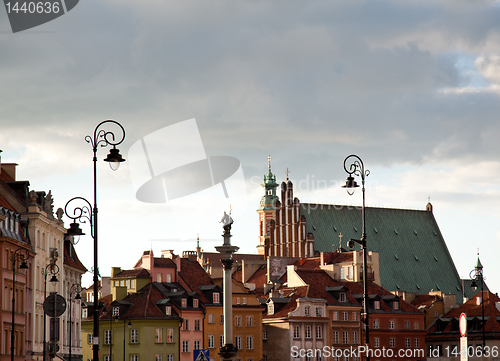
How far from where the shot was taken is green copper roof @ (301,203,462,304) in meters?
128

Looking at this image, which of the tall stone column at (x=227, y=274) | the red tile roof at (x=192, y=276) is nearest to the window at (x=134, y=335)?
the red tile roof at (x=192, y=276)

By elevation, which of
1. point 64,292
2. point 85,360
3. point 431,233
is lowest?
point 85,360

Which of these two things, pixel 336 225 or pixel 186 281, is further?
pixel 336 225

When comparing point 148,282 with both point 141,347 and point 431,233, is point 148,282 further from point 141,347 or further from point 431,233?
point 431,233

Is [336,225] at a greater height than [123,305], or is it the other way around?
[336,225]

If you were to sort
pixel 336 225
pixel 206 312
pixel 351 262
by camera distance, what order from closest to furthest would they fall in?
1. pixel 206 312
2. pixel 351 262
3. pixel 336 225

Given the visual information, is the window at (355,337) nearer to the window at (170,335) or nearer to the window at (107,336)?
the window at (170,335)

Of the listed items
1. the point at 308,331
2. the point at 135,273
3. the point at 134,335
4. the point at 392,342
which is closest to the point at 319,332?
the point at 308,331

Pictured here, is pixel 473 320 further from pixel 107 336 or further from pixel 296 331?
pixel 107 336

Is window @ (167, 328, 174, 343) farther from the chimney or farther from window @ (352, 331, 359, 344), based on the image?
the chimney

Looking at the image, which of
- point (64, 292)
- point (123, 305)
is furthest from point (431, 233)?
point (64, 292)

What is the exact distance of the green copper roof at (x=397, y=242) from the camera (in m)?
128

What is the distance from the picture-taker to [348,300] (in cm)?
9956

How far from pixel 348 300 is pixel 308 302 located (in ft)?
21.0
